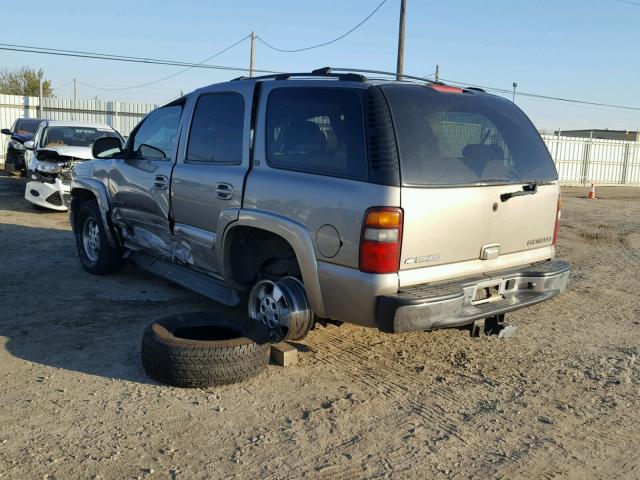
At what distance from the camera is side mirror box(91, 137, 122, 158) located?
21.2 feet

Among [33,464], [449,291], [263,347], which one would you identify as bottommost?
[33,464]

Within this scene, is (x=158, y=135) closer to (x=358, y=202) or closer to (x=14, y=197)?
(x=358, y=202)

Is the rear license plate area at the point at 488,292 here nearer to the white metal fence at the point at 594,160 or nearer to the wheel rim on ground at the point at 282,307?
the wheel rim on ground at the point at 282,307

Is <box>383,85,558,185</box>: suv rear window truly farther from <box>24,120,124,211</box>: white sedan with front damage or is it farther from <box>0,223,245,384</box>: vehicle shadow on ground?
<box>24,120,124,211</box>: white sedan with front damage

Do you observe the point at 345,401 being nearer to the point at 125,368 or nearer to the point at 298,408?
the point at 298,408

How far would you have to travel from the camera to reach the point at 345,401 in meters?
3.92

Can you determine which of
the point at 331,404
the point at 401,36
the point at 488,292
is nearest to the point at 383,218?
the point at 488,292

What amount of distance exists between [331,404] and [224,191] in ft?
5.98

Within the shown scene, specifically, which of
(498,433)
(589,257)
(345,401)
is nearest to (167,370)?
(345,401)

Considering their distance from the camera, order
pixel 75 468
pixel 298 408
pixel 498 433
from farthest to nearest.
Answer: pixel 298 408
pixel 498 433
pixel 75 468

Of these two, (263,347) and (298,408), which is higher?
(263,347)

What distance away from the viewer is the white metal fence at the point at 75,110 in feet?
83.4

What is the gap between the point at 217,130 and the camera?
5023 millimetres

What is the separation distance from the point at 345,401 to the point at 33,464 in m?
1.82
